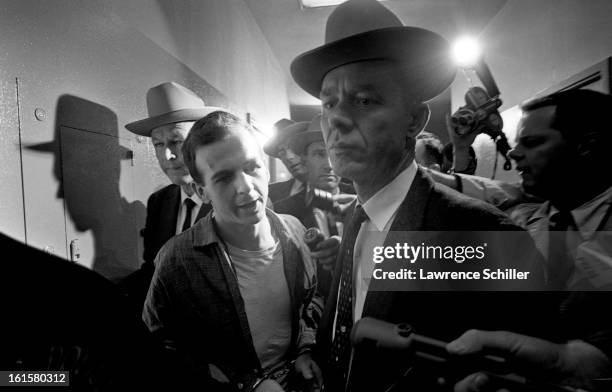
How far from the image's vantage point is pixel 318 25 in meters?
2.35

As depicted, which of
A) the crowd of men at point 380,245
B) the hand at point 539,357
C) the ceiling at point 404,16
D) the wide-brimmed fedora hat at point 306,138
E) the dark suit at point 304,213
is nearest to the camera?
the hand at point 539,357

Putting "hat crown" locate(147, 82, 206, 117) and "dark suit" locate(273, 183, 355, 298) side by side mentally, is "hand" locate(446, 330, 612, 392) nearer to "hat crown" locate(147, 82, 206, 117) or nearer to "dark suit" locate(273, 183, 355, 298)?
"dark suit" locate(273, 183, 355, 298)

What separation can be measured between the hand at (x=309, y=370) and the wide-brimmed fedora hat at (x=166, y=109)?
863 millimetres

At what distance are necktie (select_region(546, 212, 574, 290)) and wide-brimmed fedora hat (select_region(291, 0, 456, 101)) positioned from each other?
0.48 m

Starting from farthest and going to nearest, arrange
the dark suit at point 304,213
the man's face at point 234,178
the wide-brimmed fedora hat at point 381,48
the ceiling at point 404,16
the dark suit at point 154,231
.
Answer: the ceiling at point 404,16 < the dark suit at point 154,231 < the dark suit at point 304,213 < the man's face at point 234,178 < the wide-brimmed fedora hat at point 381,48

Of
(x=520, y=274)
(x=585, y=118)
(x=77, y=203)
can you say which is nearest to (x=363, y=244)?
(x=520, y=274)

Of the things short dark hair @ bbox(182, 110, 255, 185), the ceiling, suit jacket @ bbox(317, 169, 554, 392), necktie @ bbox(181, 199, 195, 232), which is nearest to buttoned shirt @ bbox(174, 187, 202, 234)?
necktie @ bbox(181, 199, 195, 232)

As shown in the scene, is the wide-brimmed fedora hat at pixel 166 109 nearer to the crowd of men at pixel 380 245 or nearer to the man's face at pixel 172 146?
the man's face at pixel 172 146

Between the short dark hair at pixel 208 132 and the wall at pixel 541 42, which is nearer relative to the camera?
the short dark hair at pixel 208 132

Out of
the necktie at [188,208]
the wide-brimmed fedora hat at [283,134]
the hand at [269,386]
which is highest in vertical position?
the wide-brimmed fedora hat at [283,134]

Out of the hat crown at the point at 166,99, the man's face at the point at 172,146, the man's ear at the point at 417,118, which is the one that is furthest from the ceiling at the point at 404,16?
the man's ear at the point at 417,118

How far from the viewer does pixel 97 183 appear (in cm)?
106

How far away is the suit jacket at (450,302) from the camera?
1.81 feet

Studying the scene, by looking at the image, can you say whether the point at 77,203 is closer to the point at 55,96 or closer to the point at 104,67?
the point at 55,96
